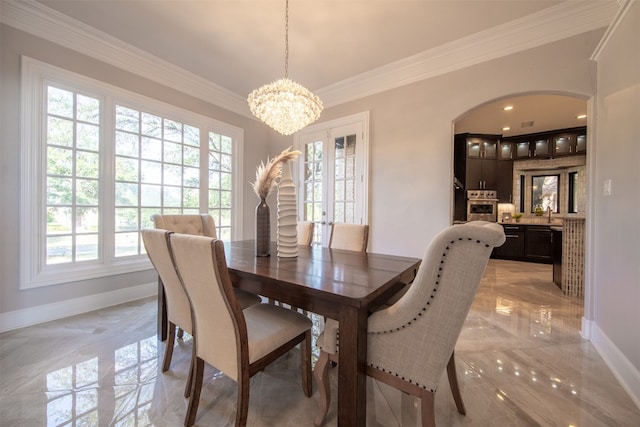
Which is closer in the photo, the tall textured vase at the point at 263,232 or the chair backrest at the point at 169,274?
the chair backrest at the point at 169,274

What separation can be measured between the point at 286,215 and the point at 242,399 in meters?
1.01

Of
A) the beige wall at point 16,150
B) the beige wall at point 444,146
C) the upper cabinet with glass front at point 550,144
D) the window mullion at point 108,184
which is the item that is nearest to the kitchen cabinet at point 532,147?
the upper cabinet with glass front at point 550,144

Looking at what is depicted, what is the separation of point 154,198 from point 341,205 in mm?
2442

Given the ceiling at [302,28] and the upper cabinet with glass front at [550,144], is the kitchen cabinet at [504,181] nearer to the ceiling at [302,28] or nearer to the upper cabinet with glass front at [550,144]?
the upper cabinet with glass front at [550,144]

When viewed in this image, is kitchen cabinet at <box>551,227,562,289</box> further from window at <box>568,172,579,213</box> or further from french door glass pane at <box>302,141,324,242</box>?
french door glass pane at <box>302,141,324,242</box>

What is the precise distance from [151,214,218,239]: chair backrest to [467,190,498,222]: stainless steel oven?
546cm

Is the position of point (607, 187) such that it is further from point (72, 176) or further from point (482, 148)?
point (72, 176)

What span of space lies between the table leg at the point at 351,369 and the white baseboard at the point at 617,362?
5.63 feet

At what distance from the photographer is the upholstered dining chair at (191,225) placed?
1.84m

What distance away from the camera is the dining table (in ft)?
3.16

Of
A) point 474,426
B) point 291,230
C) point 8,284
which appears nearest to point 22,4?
point 8,284

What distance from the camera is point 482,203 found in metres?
5.46

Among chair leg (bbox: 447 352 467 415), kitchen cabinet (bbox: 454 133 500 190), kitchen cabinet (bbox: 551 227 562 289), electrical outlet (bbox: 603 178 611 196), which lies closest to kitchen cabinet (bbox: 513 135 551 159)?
kitchen cabinet (bbox: 454 133 500 190)

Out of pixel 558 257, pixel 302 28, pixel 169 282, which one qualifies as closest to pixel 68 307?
pixel 169 282
